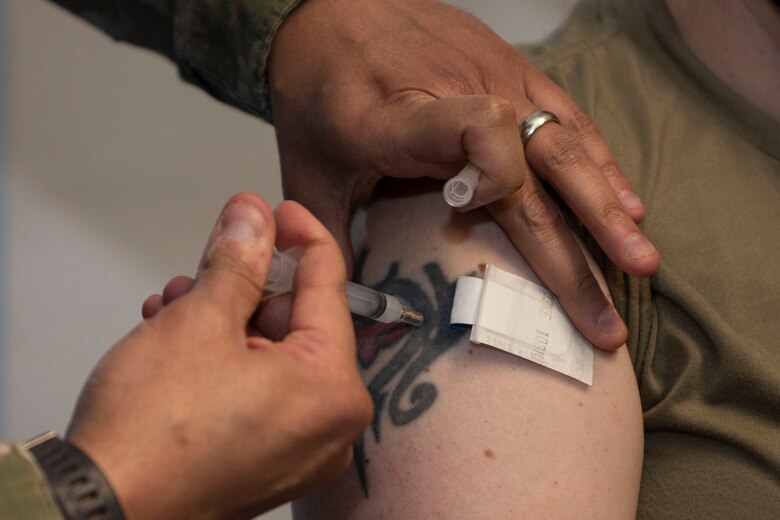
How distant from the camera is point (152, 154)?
6.57ft

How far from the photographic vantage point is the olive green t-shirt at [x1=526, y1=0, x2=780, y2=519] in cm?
87

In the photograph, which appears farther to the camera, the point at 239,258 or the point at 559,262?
the point at 559,262

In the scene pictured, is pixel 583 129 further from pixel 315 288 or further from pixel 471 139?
pixel 315 288

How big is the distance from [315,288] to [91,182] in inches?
57.2

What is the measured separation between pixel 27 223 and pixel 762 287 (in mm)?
1571

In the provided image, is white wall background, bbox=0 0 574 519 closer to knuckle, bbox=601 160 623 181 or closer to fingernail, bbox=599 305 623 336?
knuckle, bbox=601 160 623 181

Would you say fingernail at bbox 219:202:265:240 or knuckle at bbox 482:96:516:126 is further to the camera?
knuckle at bbox 482:96:516:126

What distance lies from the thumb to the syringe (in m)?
0.04

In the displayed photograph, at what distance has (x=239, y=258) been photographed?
0.64 meters

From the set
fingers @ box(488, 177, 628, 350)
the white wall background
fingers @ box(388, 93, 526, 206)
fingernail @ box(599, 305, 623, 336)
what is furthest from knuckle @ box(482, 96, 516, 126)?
the white wall background

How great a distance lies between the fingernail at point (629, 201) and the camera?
871 mm

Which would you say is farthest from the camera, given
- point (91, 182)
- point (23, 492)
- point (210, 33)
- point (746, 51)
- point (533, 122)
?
point (91, 182)

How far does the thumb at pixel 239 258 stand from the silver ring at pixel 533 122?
0.32 metres

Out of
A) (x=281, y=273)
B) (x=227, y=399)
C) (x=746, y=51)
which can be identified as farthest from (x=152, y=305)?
(x=746, y=51)
